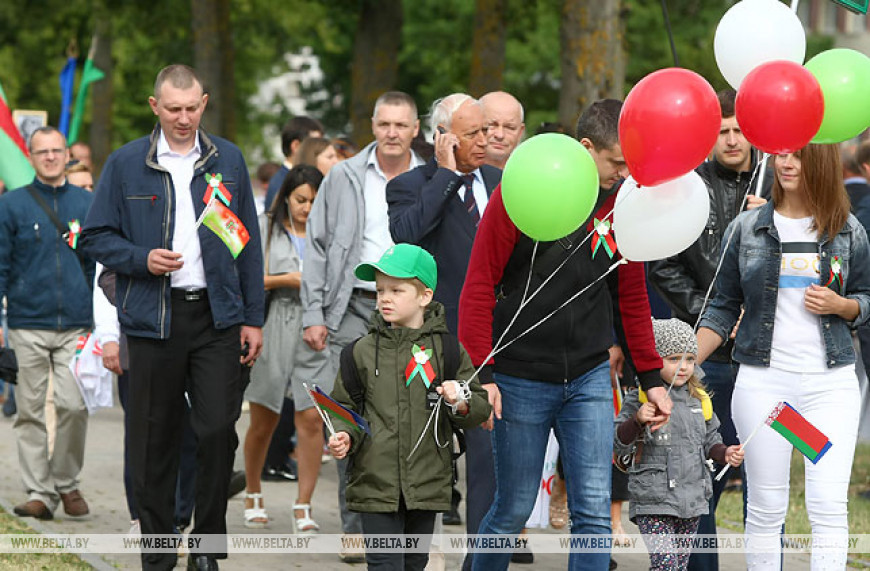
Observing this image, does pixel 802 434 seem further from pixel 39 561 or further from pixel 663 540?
pixel 39 561

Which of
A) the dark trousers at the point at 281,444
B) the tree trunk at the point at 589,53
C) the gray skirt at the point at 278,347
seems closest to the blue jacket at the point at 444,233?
the gray skirt at the point at 278,347

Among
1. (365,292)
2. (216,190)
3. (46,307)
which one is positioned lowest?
(46,307)

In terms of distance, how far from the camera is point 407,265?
598cm

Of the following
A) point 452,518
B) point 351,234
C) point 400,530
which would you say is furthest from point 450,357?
point 452,518

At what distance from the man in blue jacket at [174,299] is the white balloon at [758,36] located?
2.50m

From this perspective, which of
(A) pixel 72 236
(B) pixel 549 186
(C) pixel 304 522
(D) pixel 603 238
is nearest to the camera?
(B) pixel 549 186

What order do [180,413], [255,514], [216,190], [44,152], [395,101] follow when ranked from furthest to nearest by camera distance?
[44,152]
[255,514]
[395,101]
[180,413]
[216,190]

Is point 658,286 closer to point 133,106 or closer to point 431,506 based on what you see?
point 431,506

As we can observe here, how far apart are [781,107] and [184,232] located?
9.60 ft

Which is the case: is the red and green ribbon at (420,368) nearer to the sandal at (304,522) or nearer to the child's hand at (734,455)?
the child's hand at (734,455)

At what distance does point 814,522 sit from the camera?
621cm

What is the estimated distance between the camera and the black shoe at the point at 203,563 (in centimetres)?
711

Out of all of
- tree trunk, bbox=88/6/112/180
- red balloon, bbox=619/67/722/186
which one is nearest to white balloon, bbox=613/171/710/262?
red balloon, bbox=619/67/722/186

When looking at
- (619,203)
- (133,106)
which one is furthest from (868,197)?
(133,106)
